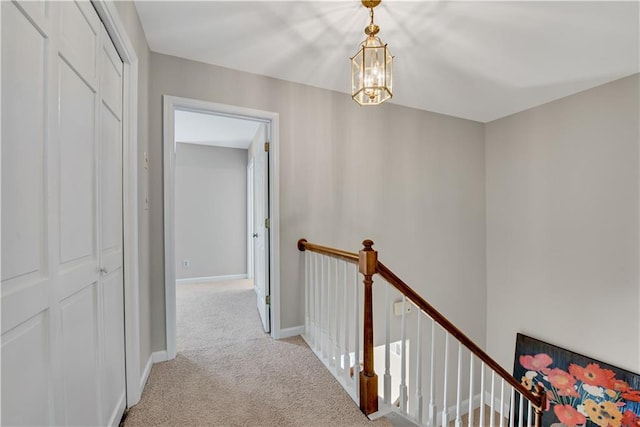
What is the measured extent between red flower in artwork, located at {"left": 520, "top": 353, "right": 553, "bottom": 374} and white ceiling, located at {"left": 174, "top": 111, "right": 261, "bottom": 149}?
4189mm

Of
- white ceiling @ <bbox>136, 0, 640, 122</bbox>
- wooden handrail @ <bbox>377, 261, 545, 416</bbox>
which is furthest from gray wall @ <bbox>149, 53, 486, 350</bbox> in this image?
wooden handrail @ <bbox>377, 261, 545, 416</bbox>

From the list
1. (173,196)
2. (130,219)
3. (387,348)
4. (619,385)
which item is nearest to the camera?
(130,219)

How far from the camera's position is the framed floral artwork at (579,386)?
8.03 feet

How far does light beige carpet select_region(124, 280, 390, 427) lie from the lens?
1.55 m

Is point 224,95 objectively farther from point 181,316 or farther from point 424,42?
point 181,316

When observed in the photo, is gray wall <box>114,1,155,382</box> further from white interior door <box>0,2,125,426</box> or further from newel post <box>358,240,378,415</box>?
newel post <box>358,240,378,415</box>

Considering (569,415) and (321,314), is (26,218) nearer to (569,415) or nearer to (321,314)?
(321,314)

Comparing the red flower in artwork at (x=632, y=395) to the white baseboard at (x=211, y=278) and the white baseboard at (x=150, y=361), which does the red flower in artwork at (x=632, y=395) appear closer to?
the white baseboard at (x=150, y=361)

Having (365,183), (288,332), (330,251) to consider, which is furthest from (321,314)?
(365,183)

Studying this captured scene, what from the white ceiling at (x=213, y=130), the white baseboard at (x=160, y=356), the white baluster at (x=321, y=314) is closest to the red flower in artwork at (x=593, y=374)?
the white baluster at (x=321, y=314)

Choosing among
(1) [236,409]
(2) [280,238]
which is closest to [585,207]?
(2) [280,238]

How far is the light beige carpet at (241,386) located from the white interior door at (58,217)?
0.35 meters

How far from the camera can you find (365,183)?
2.97 m

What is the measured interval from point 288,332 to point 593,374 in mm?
2954
